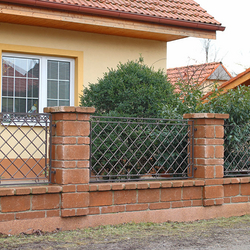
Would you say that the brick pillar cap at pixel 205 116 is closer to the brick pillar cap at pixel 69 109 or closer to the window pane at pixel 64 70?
the brick pillar cap at pixel 69 109

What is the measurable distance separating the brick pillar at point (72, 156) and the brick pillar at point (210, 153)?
1770mm

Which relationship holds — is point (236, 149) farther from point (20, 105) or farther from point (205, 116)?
point (20, 105)

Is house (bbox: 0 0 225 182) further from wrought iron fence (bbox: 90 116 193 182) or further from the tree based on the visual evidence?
wrought iron fence (bbox: 90 116 193 182)

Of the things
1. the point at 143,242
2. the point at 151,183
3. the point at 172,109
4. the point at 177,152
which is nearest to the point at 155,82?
the point at 172,109

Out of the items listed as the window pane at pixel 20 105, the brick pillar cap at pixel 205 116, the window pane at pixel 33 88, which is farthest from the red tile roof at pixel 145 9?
the brick pillar cap at pixel 205 116

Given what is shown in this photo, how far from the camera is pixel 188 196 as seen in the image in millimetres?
6043

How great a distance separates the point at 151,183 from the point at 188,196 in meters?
0.68

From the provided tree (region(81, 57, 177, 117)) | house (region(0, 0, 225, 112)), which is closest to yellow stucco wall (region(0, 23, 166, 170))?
house (region(0, 0, 225, 112))

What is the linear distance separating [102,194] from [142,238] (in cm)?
83

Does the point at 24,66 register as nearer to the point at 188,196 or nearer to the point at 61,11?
the point at 61,11

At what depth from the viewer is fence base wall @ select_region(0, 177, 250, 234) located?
4926 mm

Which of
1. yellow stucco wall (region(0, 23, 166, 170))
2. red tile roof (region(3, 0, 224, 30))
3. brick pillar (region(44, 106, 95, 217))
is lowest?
brick pillar (region(44, 106, 95, 217))

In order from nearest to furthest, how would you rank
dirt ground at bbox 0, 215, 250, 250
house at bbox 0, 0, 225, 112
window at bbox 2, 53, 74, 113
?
dirt ground at bbox 0, 215, 250, 250 → house at bbox 0, 0, 225, 112 → window at bbox 2, 53, 74, 113

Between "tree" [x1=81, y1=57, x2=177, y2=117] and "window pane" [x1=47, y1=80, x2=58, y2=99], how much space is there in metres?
1.97
